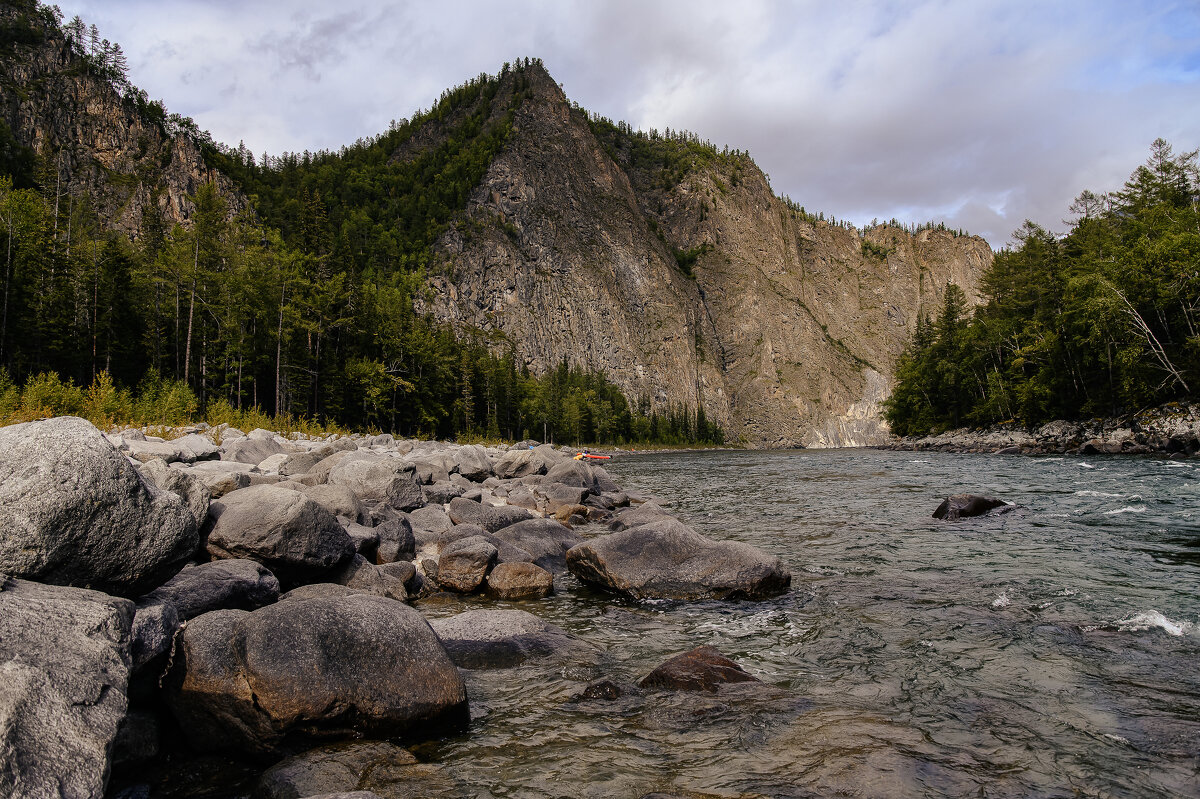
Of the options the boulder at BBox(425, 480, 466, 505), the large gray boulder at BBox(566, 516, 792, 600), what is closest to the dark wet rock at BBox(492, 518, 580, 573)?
the large gray boulder at BBox(566, 516, 792, 600)

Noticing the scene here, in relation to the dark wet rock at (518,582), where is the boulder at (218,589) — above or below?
above

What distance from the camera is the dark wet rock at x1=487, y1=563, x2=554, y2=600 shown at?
1007 cm

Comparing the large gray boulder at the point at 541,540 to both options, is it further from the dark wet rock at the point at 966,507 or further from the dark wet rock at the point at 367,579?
the dark wet rock at the point at 966,507

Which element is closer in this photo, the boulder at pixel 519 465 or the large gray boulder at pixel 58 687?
the large gray boulder at pixel 58 687

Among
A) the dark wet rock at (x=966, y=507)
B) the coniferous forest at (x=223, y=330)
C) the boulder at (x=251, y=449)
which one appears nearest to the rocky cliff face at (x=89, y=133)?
the coniferous forest at (x=223, y=330)

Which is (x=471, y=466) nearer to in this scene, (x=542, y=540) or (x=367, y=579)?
(x=542, y=540)

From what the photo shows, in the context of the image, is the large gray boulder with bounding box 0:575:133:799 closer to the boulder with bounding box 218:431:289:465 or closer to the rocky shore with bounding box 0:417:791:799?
the rocky shore with bounding box 0:417:791:799

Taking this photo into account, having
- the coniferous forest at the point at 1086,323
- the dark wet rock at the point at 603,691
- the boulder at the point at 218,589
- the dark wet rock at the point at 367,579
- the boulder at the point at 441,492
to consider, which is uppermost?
the coniferous forest at the point at 1086,323

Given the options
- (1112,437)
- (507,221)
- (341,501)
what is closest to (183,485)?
(341,501)

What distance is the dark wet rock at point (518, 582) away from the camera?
10070mm

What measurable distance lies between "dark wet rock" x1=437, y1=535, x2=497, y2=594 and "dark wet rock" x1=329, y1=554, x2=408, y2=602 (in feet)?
3.06

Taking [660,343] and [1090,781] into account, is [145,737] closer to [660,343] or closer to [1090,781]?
[1090,781]

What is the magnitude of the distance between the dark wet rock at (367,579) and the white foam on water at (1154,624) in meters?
9.96

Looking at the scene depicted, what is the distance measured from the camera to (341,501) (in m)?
11.1
